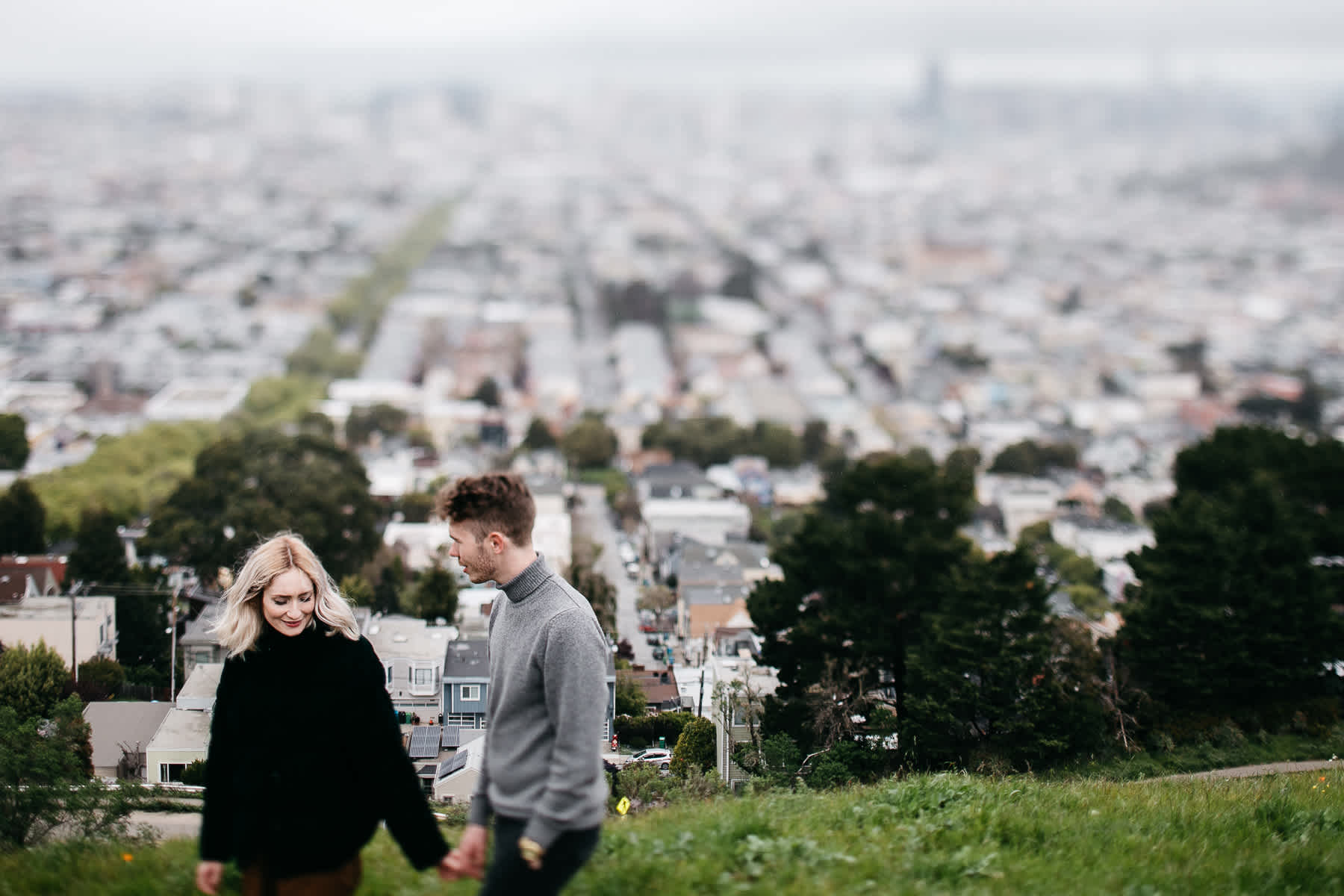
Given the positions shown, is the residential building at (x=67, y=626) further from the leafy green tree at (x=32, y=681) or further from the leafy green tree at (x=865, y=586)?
the leafy green tree at (x=865, y=586)

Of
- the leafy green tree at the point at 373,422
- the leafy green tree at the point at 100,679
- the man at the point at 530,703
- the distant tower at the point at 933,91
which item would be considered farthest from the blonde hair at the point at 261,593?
the distant tower at the point at 933,91

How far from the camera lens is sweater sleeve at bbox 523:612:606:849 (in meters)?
1.59

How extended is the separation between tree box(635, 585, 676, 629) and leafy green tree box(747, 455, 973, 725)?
7.62 ft

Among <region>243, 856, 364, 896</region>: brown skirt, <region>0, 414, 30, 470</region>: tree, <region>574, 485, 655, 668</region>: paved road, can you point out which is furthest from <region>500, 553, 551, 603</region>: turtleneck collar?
<region>0, 414, 30, 470</region>: tree

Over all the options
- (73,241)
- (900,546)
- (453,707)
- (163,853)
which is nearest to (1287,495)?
(900,546)

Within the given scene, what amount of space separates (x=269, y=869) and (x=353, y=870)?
0.12 m

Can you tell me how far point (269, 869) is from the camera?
1652 millimetres

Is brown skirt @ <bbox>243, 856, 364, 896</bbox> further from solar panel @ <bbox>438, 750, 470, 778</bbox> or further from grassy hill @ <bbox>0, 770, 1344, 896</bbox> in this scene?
solar panel @ <bbox>438, 750, 470, 778</bbox>

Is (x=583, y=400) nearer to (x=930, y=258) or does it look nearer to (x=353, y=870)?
(x=353, y=870)

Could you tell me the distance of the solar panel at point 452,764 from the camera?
5676mm

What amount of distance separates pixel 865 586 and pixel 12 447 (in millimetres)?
11319

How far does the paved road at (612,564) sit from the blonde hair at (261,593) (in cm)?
659

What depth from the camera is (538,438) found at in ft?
59.3

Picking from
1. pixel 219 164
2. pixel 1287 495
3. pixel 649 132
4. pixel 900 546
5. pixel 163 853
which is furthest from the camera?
pixel 649 132
